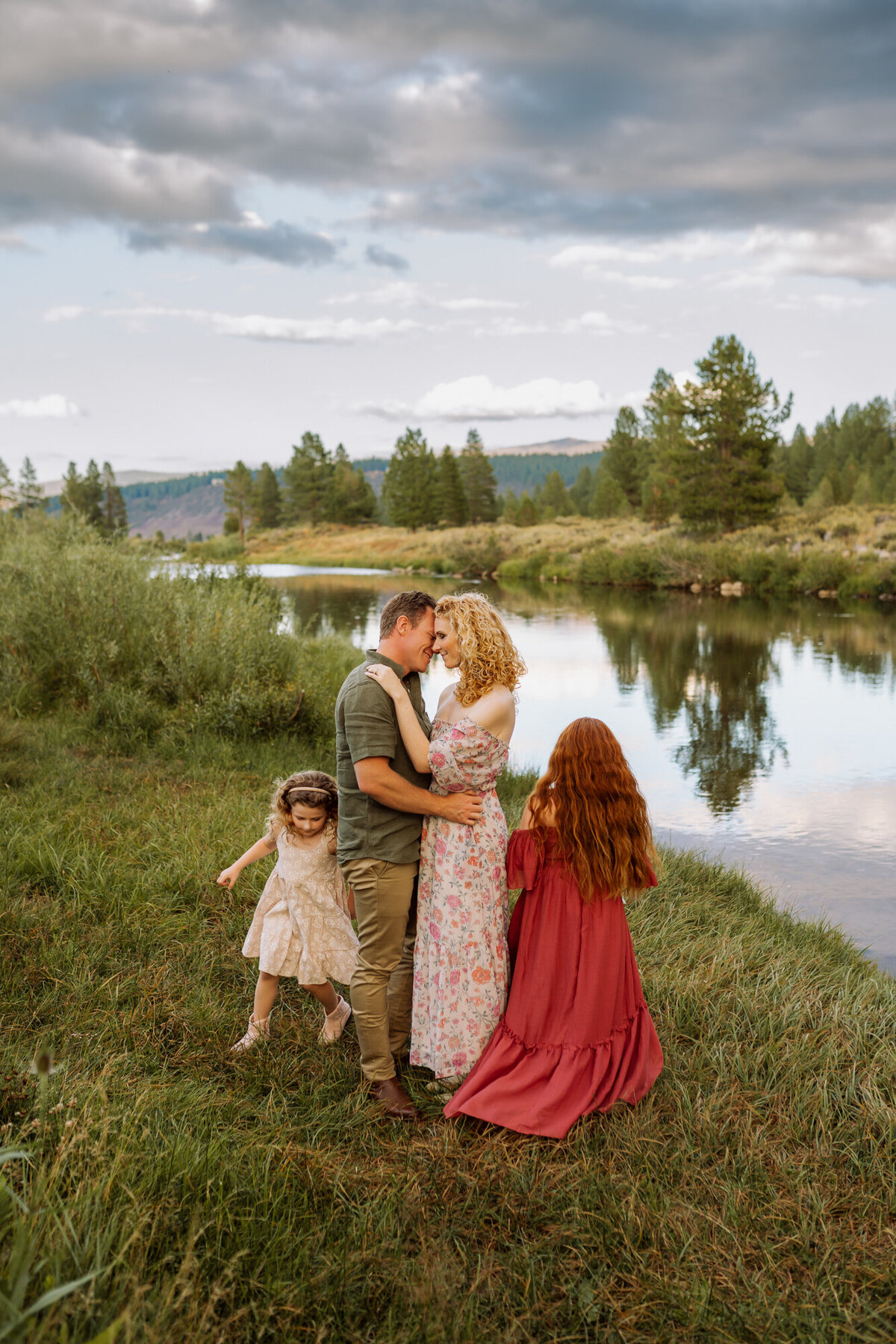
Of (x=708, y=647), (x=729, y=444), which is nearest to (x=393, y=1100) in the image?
(x=708, y=647)

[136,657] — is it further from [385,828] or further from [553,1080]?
[553,1080]

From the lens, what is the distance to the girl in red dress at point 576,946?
3.32 meters

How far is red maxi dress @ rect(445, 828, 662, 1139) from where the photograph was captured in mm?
3289

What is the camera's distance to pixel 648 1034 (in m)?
3.51

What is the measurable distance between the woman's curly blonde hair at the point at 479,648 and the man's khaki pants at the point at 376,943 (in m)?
0.72

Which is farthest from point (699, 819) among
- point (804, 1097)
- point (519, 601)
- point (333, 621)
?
point (519, 601)

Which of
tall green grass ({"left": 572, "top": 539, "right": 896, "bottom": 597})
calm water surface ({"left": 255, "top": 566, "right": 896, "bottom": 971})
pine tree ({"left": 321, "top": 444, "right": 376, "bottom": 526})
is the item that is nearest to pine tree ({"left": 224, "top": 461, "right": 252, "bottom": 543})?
pine tree ({"left": 321, "top": 444, "right": 376, "bottom": 526})

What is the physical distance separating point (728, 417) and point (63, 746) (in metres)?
39.5

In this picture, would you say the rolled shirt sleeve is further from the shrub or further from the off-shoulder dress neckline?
the shrub

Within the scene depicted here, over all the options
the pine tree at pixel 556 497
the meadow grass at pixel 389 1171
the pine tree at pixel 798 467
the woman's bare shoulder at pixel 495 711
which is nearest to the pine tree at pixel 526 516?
the pine tree at pixel 556 497

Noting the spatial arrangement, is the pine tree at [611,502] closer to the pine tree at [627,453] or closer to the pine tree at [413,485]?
the pine tree at [627,453]

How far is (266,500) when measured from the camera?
9631cm

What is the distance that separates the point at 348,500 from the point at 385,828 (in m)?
86.3

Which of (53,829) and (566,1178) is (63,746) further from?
(566,1178)
